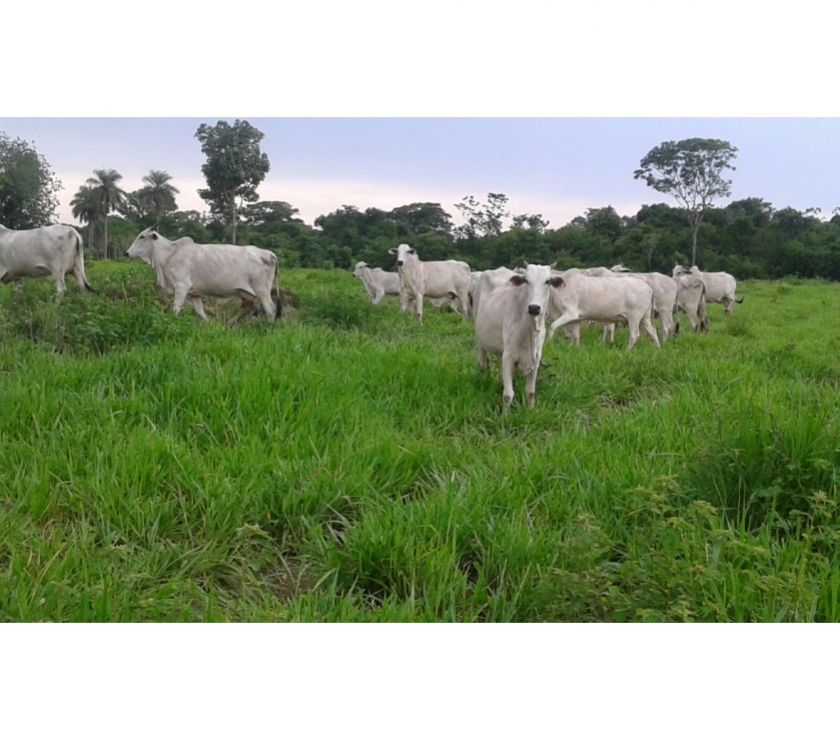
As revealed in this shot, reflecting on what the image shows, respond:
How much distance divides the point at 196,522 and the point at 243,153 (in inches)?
581

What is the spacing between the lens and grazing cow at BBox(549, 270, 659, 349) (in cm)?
973

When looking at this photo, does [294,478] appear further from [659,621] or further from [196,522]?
[659,621]

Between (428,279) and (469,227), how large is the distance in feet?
32.0

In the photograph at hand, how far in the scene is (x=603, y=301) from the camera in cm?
995

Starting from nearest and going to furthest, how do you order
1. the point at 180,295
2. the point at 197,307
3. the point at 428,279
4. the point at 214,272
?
the point at 180,295 < the point at 214,272 < the point at 197,307 < the point at 428,279

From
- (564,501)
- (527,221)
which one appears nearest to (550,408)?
(564,501)

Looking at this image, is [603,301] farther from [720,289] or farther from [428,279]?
[720,289]

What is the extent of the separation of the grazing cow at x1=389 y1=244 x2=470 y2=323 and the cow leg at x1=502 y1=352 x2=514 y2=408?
836 centimetres

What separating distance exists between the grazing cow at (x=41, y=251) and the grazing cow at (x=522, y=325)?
22.2 feet

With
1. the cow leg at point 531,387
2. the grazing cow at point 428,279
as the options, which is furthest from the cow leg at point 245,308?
the cow leg at point 531,387

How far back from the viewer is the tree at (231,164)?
51.0ft

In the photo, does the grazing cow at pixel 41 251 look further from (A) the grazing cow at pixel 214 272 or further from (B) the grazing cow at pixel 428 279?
(B) the grazing cow at pixel 428 279

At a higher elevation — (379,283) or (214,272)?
(214,272)

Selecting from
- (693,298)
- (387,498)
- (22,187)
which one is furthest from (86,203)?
(387,498)
